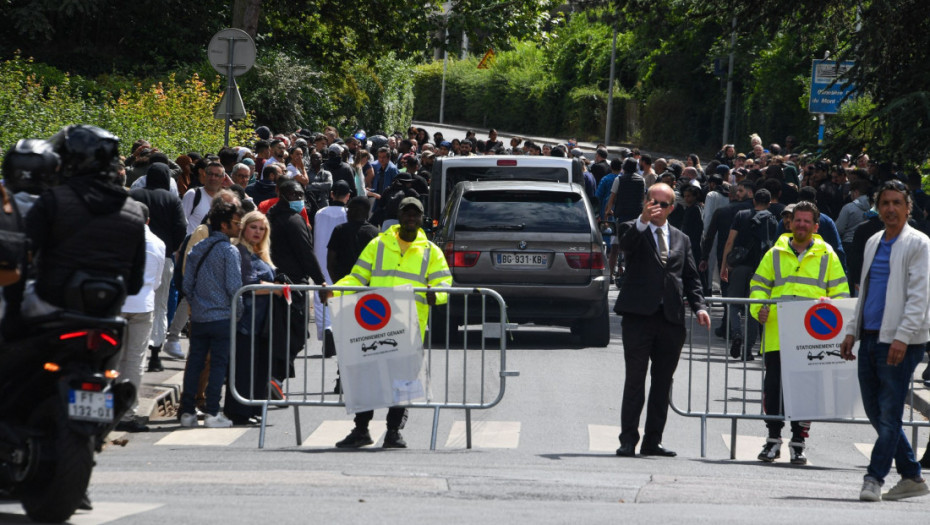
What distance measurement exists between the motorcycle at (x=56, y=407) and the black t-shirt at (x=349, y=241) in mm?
6653

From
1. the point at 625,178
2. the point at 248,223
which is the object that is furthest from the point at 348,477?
the point at 625,178

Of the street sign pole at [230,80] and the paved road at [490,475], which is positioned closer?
the paved road at [490,475]

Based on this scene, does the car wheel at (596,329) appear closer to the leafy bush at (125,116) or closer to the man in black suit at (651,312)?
the man in black suit at (651,312)

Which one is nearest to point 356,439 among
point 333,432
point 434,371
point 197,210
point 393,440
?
point 393,440

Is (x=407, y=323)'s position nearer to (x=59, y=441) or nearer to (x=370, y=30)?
(x=59, y=441)

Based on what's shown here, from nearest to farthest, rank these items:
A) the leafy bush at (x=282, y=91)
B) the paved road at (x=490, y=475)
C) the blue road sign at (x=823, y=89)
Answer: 1. the paved road at (x=490, y=475)
2. the blue road sign at (x=823, y=89)
3. the leafy bush at (x=282, y=91)

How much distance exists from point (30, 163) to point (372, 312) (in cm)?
362

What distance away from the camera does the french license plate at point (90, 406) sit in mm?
5945

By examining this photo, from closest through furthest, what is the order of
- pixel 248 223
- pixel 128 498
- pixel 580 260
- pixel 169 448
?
1. pixel 128 498
2. pixel 169 448
3. pixel 248 223
4. pixel 580 260

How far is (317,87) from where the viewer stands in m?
34.9

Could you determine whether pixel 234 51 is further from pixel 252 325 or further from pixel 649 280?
pixel 649 280

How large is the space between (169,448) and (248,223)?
1976 millimetres

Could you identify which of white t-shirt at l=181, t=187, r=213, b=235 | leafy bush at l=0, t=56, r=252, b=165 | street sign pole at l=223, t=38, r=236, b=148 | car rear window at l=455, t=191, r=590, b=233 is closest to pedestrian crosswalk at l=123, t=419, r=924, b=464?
white t-shirt at l=181, t=187, r=213, b=235

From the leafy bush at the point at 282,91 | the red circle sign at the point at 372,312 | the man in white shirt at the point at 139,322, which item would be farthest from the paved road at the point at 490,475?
the leafy bush at the point at 282,91
